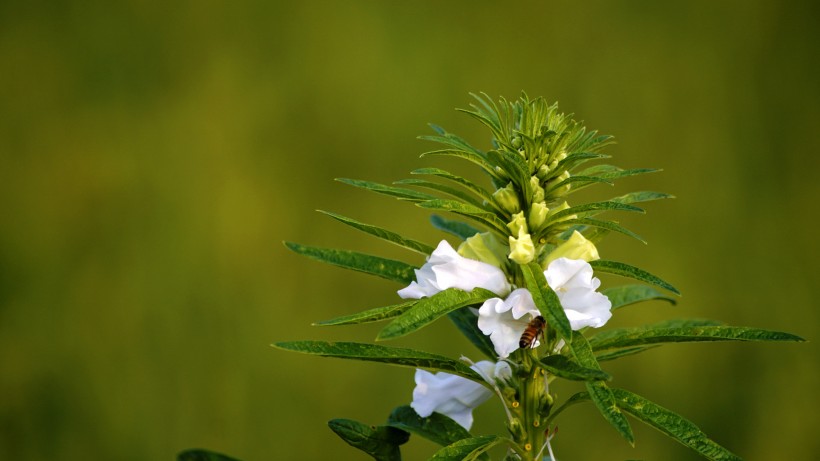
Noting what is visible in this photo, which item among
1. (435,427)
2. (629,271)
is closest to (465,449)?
(435,427)

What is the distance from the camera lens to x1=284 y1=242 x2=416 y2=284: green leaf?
0.76m

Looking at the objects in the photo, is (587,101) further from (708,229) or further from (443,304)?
(443,304)

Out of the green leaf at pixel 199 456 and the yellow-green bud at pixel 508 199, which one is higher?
the yellow-green bud at pixel 508 199

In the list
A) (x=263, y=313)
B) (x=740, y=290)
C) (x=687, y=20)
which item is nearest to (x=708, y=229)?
(x=740, y=290)

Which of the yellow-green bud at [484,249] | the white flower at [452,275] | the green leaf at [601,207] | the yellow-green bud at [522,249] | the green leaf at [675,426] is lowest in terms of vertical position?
the green leaf at [675,426]

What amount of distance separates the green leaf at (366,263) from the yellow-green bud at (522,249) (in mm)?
114

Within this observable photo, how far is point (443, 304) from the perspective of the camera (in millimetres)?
641

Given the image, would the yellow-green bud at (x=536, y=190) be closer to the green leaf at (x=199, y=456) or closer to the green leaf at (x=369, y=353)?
the green leaf at (x=369, y=353)

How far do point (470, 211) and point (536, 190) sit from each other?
2.7 inches

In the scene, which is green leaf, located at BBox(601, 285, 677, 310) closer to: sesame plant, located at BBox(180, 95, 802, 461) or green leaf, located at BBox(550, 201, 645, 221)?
sesame plant, located at BBox(180, 95, 802, 461)

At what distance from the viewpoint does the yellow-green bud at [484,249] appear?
72cm

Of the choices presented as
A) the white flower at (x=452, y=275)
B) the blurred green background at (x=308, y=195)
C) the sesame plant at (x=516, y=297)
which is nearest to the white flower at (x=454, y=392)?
the sesame plant at (x=516, y=297)

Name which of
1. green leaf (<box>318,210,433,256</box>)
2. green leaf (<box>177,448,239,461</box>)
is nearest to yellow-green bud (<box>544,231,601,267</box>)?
green leaf (<box>318,210,433,256</box>)

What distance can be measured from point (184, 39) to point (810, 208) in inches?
68.8
